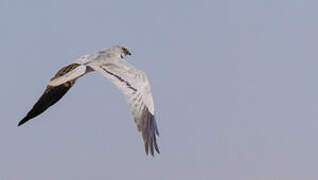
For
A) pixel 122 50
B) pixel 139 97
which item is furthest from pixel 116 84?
pixel 122 50

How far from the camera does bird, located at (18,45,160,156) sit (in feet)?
49.8

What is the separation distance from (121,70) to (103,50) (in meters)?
2.73

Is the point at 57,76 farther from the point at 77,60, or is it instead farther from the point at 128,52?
the point at 128,52

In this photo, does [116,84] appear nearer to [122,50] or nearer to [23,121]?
[23,121]

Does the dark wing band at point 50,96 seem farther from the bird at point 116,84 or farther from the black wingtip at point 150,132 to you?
the black wingtip at point 150,132

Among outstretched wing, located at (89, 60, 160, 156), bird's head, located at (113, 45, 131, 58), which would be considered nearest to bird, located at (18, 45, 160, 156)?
outstretched wing, located at (89, 60, 160, 156)

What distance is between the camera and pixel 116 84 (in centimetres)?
1552

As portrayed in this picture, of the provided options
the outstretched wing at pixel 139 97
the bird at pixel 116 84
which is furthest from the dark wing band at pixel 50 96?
the outstretched wing at pixel 139 97

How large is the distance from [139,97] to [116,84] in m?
0.59

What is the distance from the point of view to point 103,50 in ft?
62.0

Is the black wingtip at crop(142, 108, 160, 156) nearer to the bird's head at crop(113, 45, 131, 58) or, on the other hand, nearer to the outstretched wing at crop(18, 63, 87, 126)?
the outstretched wing at crop(18, 63, 87, 126)

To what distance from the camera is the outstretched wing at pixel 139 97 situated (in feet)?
49.6

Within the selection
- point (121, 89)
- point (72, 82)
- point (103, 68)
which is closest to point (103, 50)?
point (72, 82)

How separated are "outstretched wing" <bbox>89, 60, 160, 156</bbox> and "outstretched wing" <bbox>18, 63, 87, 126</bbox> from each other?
2.59 feet
